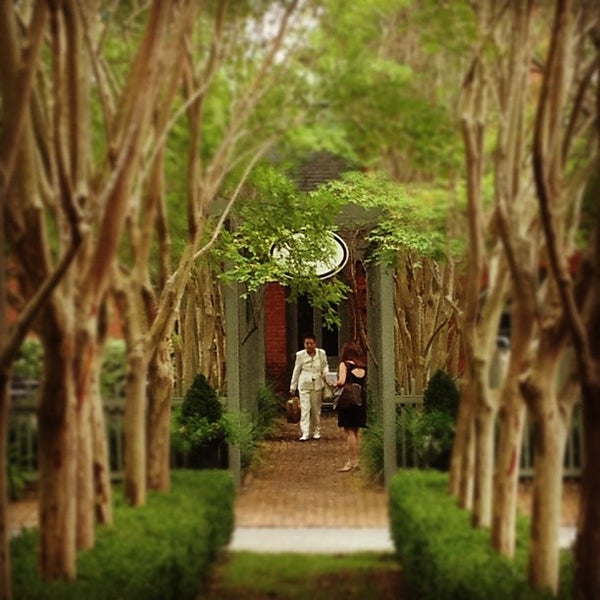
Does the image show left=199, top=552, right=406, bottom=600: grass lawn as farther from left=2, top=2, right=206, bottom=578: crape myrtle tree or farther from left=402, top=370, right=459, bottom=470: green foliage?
left=2, top=2, right=206, bottom=578: crape myrtle tree

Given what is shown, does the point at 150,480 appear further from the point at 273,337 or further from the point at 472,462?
the point at 273,337

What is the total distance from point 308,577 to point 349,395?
113 cm

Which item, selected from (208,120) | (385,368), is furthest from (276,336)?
(208,120)

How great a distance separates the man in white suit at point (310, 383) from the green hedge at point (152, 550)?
1.40 metres

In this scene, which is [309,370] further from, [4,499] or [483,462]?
[4,499]

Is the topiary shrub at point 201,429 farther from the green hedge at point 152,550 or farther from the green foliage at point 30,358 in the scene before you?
the green foliage at point 30,358

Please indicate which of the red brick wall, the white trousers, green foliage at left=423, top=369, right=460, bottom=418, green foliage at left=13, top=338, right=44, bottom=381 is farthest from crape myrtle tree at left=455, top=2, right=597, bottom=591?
the red brick wall

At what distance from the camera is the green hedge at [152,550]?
2701 millimetres


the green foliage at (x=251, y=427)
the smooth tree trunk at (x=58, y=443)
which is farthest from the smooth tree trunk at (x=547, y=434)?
the smooth tree trunk at (x=58, y=443)

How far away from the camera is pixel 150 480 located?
2871mm

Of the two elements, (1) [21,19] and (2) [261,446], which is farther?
(2) [261,446]

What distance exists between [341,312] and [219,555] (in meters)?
2.78

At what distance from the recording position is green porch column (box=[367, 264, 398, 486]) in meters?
3.31

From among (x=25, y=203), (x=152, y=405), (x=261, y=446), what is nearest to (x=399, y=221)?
(x=261, y=446)
